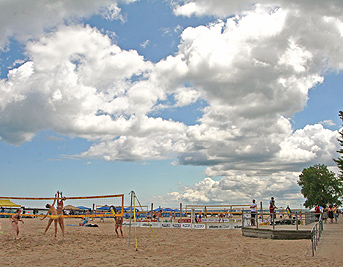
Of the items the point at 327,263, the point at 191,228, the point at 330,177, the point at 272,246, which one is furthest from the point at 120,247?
the point at 330,177

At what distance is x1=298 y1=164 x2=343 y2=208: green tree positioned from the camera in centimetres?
6159

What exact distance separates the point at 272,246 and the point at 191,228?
11.4 meters

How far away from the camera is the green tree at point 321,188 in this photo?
61.6 m

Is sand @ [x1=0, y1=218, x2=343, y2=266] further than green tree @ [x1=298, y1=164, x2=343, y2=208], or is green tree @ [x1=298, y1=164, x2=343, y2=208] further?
green tree @ [x1=298, y1=164, x2=343, y2=208]

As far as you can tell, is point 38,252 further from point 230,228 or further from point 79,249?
point 230,228

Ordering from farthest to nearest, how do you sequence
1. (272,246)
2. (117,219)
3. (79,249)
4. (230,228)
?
(230,228) → (117,219) → (272,246) → (79,249)

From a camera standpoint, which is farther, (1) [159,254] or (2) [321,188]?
(2) [321,188]

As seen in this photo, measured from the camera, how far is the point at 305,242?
45.3 ft

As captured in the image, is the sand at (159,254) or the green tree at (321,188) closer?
the sand at (159,254)

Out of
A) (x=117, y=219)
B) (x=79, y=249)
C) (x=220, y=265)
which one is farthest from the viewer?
(x=117, y=219)

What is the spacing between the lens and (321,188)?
205ft

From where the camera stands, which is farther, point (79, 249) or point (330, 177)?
point (330, 177)

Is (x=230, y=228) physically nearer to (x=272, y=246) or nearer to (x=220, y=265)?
(x=272, y=246)

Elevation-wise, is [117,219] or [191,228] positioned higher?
[117,219]
